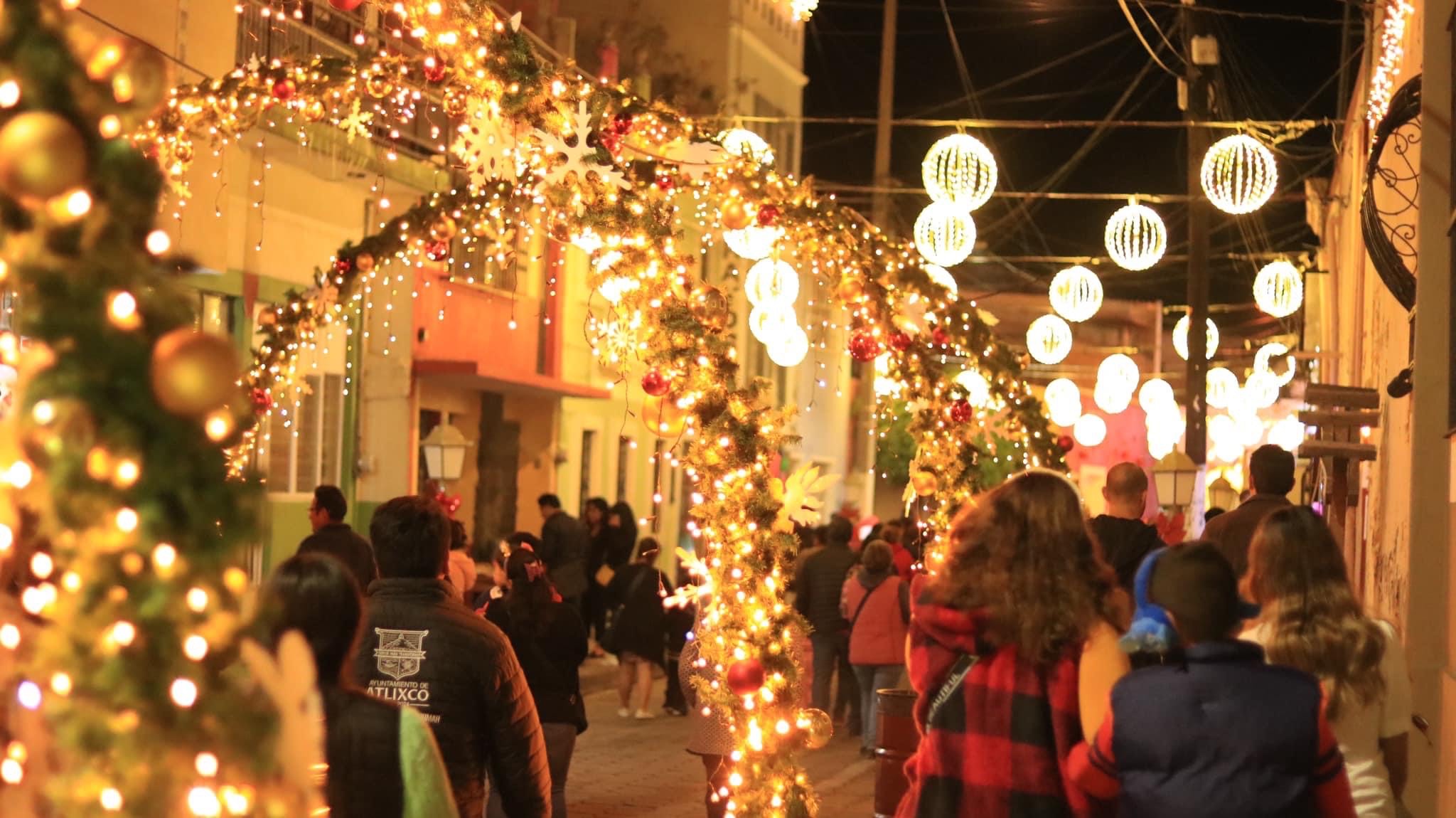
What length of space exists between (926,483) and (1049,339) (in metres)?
13.4

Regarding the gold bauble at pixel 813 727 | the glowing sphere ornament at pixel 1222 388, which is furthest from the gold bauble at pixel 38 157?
the glowing sphere ornament at pixel 1222 388

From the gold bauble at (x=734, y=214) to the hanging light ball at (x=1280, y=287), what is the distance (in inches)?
553

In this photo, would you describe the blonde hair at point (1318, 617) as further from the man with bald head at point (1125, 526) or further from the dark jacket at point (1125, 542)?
the dark jacket at point (1125, 542)

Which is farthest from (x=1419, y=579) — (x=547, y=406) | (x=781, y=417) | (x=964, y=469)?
(x=547, y=406)

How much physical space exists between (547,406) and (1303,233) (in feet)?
52.4

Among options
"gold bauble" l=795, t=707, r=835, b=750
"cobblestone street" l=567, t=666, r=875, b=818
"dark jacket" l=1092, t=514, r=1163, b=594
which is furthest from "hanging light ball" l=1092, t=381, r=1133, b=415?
"dark jacket" l=1092, t=514, r=1163, b=594

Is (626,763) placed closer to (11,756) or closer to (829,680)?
(829,680)

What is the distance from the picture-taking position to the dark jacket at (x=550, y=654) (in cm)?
909

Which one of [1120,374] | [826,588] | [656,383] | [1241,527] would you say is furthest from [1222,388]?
[1241,527]

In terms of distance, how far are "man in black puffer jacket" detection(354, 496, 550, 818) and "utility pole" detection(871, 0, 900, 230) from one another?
20577 millimetres

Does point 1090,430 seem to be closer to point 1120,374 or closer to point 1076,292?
point 1120,374

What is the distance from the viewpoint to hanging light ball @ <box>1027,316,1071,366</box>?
960 inches

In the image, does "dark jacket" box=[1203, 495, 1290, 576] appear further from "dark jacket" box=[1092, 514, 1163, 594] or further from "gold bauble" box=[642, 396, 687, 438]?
"gold bauble" box=[642, 396, 687, 438]

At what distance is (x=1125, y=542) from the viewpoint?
845cm
